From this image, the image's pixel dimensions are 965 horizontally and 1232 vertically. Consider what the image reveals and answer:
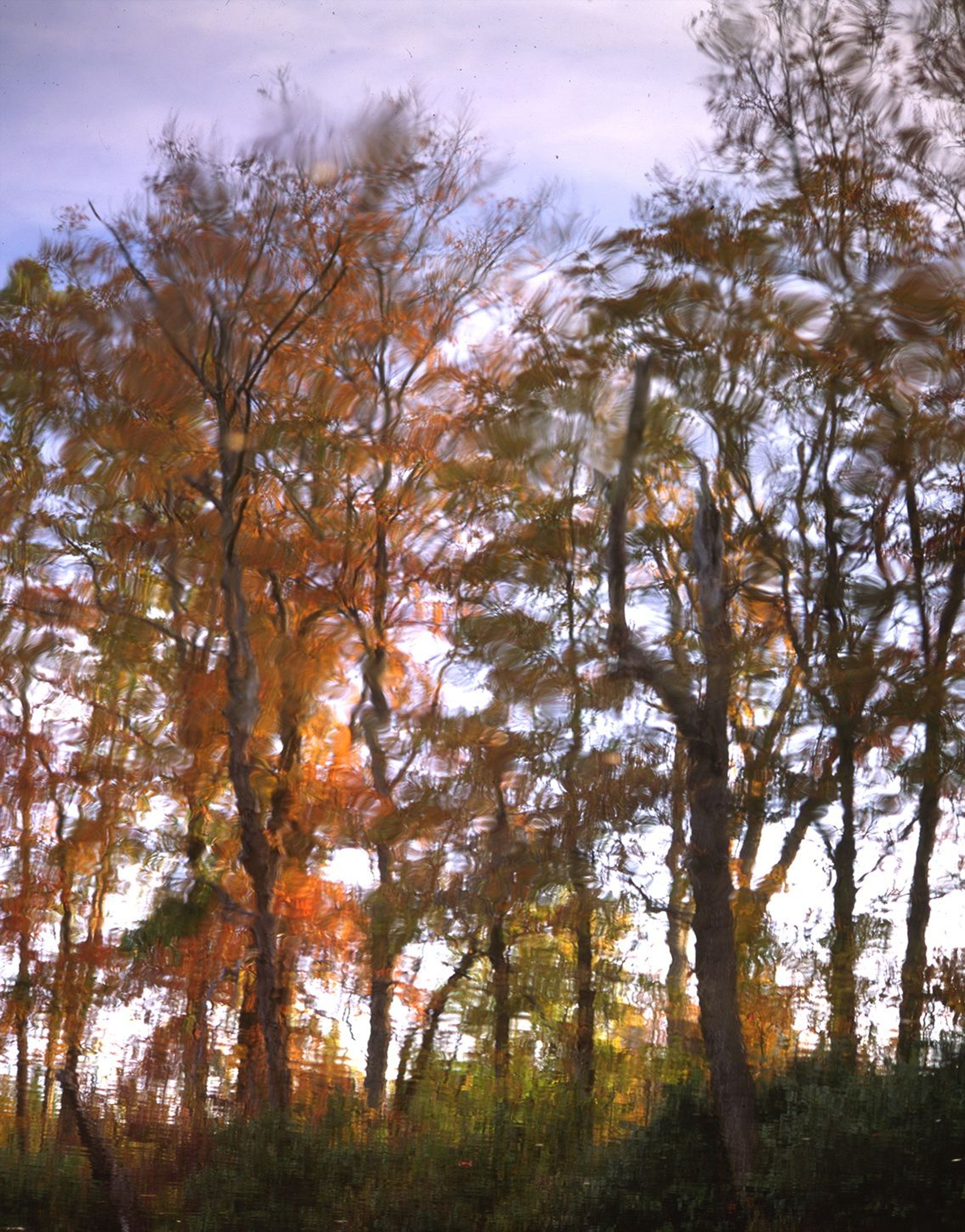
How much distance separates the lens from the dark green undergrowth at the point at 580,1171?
9.86ft

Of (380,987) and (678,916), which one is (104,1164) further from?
(678,916)

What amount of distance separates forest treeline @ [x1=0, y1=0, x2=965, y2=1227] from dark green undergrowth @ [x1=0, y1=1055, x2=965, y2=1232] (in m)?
0.04

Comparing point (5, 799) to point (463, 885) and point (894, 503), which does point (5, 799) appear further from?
point (894, 503)

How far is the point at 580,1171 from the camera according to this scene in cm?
318

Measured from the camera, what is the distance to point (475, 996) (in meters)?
3.49

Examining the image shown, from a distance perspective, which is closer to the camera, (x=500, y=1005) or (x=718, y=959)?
(x=718, y=959)

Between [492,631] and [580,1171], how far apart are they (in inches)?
66.6

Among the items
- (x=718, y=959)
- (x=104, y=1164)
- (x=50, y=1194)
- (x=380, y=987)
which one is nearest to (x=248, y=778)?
(x=380, y=987)

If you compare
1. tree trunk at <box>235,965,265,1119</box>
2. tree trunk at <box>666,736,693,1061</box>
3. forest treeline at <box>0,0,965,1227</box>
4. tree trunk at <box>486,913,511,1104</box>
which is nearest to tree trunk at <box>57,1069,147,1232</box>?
forest treeline at <box>0,0,965,1227</box>

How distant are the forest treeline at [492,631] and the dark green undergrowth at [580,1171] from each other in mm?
38

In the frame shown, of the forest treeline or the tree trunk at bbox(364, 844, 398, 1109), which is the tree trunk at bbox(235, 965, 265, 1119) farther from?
the tree trunk at bbox(364, 844, 398, 1109)

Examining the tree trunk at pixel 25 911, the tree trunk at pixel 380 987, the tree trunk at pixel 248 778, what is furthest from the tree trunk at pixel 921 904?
the tree trunk at pixel 25 911

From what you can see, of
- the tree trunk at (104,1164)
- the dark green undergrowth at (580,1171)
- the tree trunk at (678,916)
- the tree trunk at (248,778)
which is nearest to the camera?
the dark green undergrowth at (580,1171)

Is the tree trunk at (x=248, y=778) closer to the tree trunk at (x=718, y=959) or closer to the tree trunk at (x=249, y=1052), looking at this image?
the tree trunk at (x=249, y=1052)
